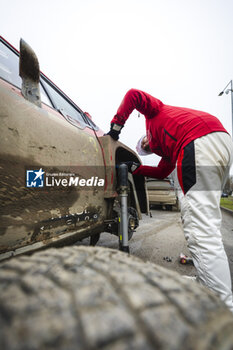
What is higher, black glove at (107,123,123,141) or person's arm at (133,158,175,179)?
black glove at (107,123,123,141)

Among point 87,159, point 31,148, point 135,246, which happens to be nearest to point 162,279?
point 31,148

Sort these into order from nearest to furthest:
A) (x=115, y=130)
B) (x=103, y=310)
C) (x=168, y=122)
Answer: (x=103, y=310)
(x=168, y=122)
(x=115, y=130)

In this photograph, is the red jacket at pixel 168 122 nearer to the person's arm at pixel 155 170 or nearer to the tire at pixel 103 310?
the person's arm at pixel 155 170

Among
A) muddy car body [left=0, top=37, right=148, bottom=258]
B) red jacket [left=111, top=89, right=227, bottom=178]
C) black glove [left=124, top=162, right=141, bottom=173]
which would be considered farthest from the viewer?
black glove [left=124, top=162, right=141, bottom=173]

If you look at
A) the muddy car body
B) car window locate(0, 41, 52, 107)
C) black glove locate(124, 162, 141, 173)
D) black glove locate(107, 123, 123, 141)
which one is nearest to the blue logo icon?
the muddy car body

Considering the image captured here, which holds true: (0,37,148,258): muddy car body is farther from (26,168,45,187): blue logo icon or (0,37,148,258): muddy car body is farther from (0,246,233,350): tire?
(0,246,233,350): tire

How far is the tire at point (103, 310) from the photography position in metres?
0.28

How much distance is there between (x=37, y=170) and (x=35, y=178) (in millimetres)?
42

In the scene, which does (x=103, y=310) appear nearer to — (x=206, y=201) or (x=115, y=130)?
(x=206, y=201)

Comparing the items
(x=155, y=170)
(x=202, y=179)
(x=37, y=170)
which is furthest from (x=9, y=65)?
(x=155, y=170)

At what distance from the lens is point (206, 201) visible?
1143mm

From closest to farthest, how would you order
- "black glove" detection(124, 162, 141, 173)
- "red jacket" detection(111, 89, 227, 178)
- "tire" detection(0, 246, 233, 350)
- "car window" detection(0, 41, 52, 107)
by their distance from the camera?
"tire" detection(0, 246, 233, 350)
"car window" detection(0, 41, 52, 107)
"red jacket" detection(111, 89, 227, 178)
"black glove" detection(124, 162, 141, 173)

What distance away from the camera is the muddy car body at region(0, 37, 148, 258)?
0.73 metres

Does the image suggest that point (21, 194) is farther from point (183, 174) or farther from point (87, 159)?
point (183, 174)
